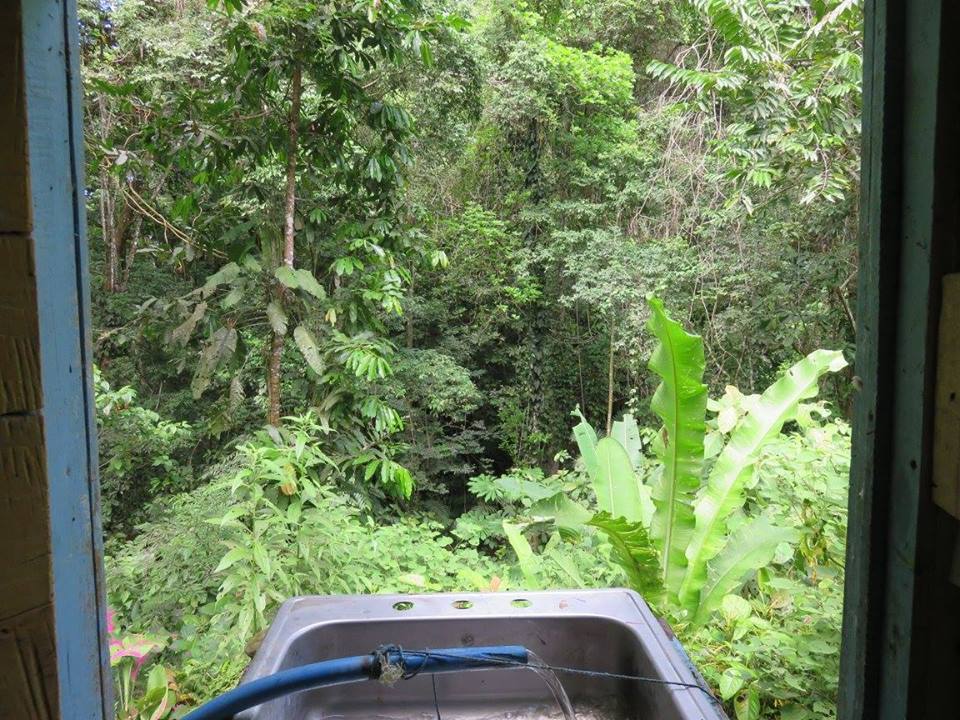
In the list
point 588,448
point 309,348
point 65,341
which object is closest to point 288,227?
point 309,348

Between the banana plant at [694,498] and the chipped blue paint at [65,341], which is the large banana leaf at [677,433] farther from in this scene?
the chipped blue paint at [65,341]

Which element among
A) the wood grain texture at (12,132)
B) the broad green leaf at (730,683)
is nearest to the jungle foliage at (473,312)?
the broad green leaf at (730,683)

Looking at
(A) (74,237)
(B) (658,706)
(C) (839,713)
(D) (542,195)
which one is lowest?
(B) (658,706)

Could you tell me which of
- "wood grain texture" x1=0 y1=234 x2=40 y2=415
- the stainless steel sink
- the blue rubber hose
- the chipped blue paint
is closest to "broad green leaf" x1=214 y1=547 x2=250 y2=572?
the stainless steel sink

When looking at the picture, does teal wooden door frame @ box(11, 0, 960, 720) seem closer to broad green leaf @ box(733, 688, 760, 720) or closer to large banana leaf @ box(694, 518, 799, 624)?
broad green leaf @ box(733, 688, 760, 720)

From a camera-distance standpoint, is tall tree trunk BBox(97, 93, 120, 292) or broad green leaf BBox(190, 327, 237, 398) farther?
tall tree trunk BBox(97, 93, 120, 292)

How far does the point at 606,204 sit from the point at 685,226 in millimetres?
988

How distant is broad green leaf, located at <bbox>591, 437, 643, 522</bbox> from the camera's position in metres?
2.94

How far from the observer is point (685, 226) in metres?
6.23

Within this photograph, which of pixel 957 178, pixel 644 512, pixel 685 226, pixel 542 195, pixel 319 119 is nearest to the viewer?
pixel 957 178

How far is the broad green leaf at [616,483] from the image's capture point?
294 centimetres

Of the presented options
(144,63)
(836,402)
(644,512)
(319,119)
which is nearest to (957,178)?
(644,512)

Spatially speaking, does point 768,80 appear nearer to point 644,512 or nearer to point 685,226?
point 685,226

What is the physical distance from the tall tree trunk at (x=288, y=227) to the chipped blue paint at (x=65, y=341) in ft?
10.7
